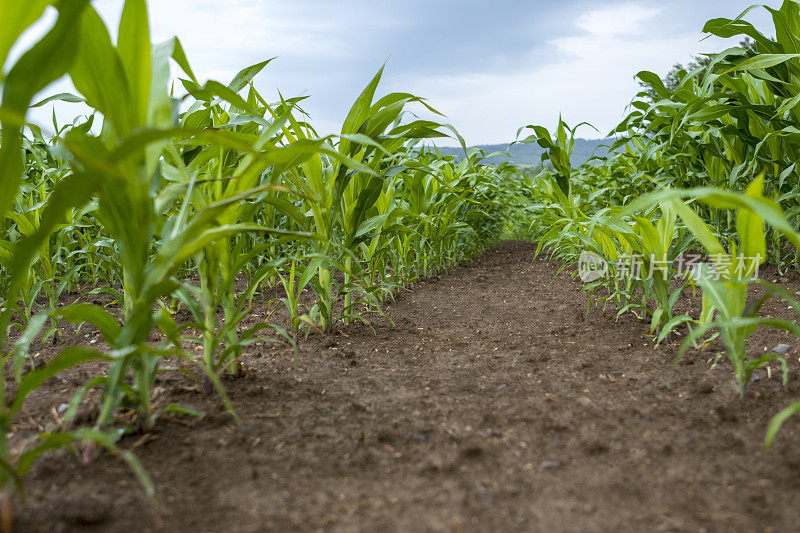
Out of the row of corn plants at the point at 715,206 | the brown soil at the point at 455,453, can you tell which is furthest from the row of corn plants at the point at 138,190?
the row of corn plants at the point at 715,206

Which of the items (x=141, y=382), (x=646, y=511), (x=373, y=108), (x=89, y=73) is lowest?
(x=646, y=511)

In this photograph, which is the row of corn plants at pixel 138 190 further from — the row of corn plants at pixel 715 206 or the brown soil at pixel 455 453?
the row of corn plants at pixel 715 206

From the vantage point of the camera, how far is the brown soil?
861 millimetres

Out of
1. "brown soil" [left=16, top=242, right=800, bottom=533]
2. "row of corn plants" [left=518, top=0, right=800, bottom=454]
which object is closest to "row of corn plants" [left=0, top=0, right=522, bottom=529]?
"brown soil" [left=16, top=242, right=800, bottom=533]

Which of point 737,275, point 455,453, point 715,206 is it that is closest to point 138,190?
point 455,453

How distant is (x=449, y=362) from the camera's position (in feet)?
5.91

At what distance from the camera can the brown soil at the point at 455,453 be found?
861 mm

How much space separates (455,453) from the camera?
3.56ft

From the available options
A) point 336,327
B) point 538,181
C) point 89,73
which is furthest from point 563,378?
point 538,181

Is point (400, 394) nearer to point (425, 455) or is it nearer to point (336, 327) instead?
point (425, 455)

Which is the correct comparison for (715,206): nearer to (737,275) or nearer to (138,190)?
(737,275)

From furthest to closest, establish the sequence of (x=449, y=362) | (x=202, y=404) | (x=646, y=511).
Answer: (x=449, y=362) → (x=202, y=404) → (x=646, y=511)

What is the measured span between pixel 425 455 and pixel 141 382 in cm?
62

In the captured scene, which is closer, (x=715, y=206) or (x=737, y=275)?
(x=715, y=206)
